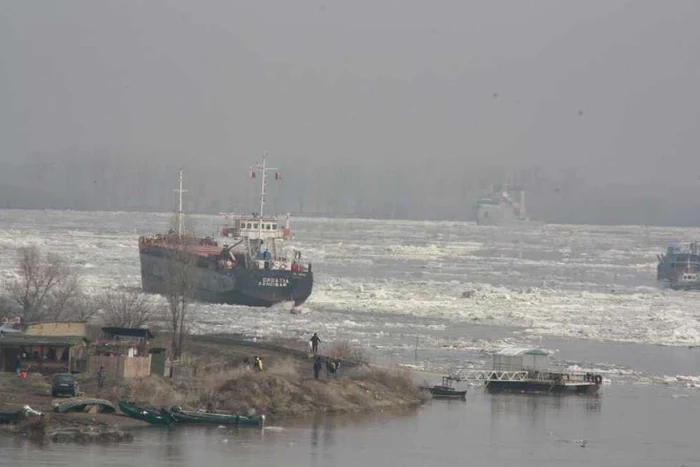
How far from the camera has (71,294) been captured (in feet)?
134

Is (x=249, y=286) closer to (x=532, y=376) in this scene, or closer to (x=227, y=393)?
(x=532, y=376)

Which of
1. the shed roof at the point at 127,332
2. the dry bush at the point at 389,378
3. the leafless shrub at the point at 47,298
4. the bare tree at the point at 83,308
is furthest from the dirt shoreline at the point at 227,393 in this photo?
the leafless shrub at the point at 47,298

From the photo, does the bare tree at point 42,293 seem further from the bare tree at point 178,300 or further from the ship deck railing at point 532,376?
the ship deck railing at point 532,376

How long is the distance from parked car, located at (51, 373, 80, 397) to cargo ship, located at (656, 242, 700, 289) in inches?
2262

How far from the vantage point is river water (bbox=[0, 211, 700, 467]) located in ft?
79.6

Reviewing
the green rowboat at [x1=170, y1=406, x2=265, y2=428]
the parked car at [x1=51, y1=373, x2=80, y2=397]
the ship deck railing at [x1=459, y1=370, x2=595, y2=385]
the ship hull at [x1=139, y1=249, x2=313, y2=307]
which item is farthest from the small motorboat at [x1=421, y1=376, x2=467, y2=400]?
the ship hull at [x1=139, y1=249, x2=313, y2=307]

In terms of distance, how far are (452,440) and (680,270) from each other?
2305 inches

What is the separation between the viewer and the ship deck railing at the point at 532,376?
3288cm

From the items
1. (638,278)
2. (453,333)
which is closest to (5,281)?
(453,333)

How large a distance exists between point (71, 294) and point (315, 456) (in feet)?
60.4

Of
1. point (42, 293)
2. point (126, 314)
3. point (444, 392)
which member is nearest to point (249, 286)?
point (42, 293)

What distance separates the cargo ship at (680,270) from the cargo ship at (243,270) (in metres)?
29.1

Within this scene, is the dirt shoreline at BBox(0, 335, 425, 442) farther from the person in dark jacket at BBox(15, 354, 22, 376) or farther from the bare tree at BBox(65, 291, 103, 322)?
the bare tree at BBox(65, 291, 103, 322)

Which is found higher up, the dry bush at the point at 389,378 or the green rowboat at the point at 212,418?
the dry bush at the point at 389,378
